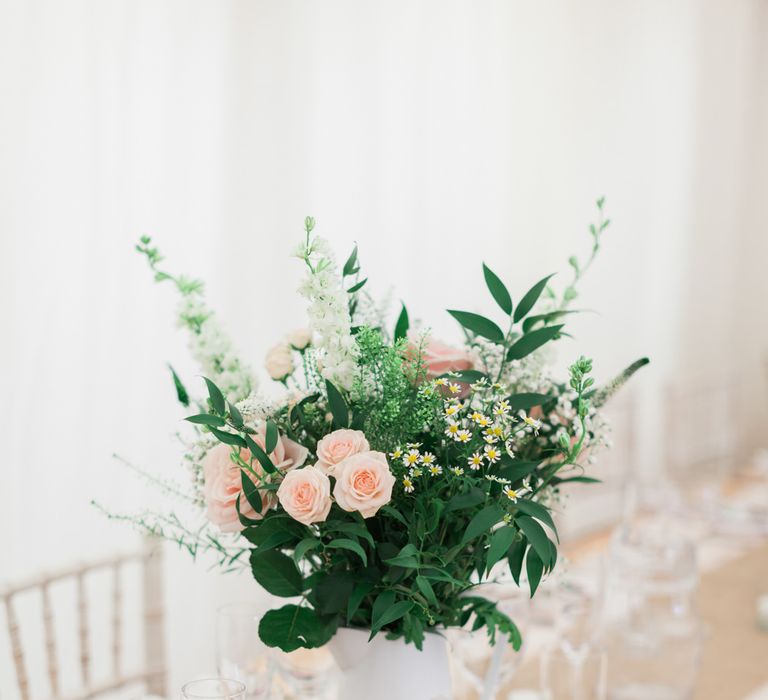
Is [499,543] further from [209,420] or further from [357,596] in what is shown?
[209,420]

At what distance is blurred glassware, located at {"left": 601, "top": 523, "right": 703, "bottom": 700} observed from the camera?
158 cm

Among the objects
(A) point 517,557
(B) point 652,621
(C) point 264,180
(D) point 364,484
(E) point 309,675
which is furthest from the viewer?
(C) point 264,180

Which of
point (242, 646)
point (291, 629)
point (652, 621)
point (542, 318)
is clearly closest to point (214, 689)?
point (291, 629)

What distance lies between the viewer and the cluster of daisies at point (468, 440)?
96cm

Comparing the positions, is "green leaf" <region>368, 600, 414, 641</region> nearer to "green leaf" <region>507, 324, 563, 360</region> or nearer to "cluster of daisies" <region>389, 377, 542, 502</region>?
"cluster of daisies" <region>389, 377, 542, 502</region>

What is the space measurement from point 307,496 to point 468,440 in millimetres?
165

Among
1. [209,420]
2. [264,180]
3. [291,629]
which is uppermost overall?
[264,180]

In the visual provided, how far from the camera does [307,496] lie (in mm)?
922

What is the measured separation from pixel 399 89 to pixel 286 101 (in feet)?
1.44

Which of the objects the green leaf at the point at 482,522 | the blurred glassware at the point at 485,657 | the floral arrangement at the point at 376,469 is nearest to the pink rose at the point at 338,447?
the floral arrangement at the point at 376,469

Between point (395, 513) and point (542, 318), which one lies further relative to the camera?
point (542, 318)

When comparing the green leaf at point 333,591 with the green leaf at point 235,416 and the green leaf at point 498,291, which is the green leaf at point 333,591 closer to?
the green leaf at point 235,416

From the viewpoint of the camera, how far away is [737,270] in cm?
542

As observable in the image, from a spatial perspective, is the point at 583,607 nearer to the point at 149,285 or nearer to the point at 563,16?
the point at 149,285
